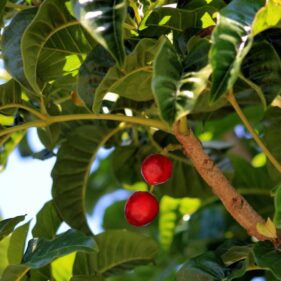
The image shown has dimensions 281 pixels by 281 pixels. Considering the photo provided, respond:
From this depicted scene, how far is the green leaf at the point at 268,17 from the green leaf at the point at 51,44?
324 mm

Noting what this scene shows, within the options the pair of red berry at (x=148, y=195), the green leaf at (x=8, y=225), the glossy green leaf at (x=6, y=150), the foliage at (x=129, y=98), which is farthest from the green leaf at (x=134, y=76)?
the glossy green leaf at (x=6, y=150)

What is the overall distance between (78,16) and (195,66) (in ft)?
0.49

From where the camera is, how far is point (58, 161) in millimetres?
1577

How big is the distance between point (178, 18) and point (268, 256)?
0.36 m

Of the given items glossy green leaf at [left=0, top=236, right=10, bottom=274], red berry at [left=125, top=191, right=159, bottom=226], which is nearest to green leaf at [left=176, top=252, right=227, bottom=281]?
red berry at [left=125, top=191, right=159, bottom=226]

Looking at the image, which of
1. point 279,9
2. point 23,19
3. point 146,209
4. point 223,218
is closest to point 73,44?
point 23,19

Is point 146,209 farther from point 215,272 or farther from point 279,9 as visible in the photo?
point 279,9

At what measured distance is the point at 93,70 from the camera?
3.59 feet

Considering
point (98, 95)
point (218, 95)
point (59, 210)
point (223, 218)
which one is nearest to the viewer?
point (218, 95)

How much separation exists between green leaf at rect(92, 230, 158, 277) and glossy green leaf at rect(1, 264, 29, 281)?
0.29 meters

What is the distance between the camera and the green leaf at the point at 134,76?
1071mm

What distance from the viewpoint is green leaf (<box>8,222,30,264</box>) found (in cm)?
132

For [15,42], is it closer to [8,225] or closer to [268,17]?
[8,225]

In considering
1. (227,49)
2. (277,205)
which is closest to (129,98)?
(277,205)
